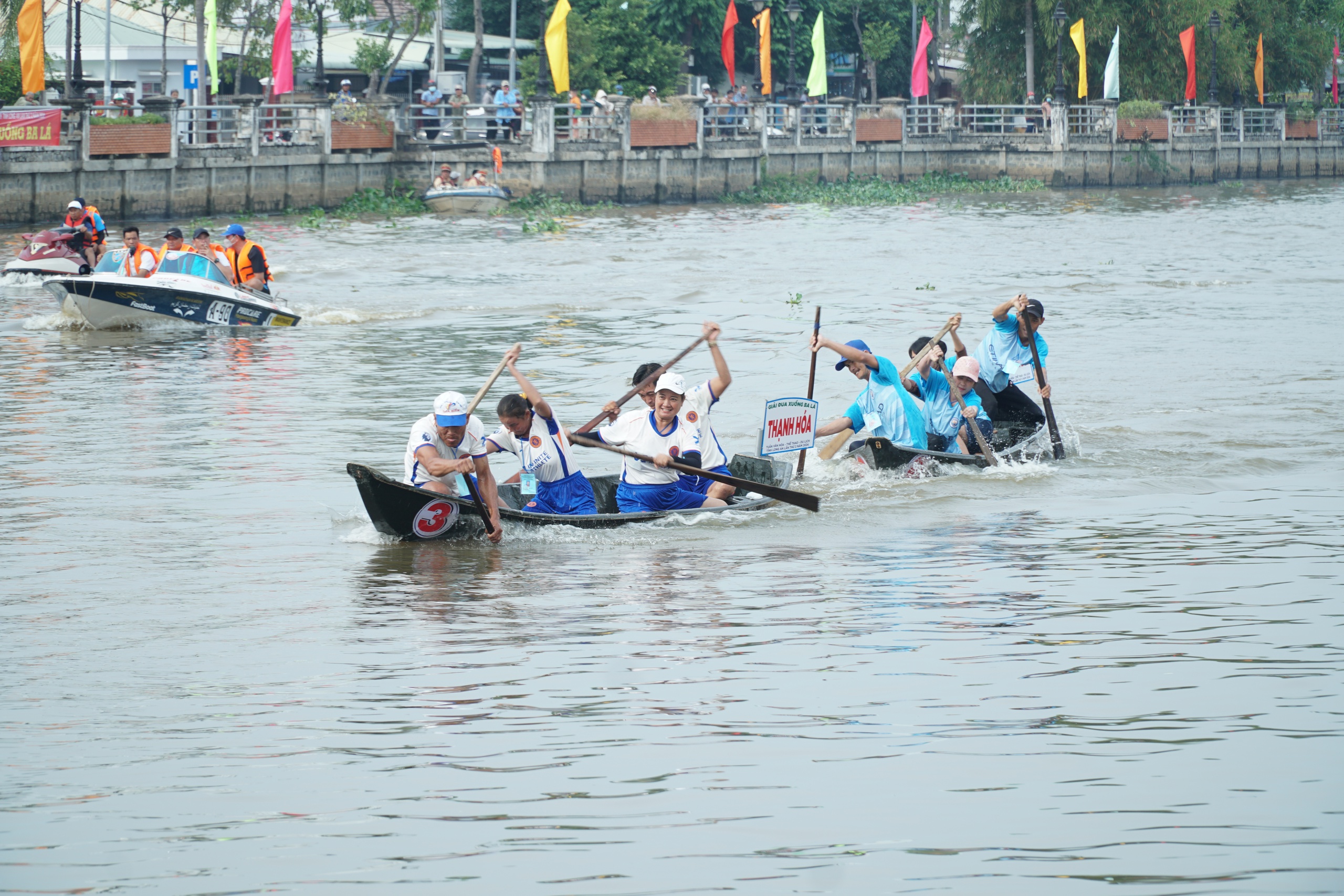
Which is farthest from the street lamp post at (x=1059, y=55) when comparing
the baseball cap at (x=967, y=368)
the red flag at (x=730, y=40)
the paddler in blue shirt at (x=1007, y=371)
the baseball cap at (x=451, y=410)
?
the baseball cap at (x=451, y=410)

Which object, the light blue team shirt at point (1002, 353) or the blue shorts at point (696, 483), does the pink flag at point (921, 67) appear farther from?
the blue shorts at point (696, 483)

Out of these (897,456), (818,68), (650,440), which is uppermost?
(818,68)

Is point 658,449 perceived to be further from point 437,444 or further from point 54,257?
point 54,257

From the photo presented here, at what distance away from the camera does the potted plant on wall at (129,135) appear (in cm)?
3388

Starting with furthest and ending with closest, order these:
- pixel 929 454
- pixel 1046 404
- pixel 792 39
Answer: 1. pixel 792 39
2. pixel 1046 404
3. pixel 929 454

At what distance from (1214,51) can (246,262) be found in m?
45.5

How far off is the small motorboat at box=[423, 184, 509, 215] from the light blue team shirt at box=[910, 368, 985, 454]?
2952 cm

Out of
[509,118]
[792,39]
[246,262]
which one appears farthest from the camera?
[792,39]

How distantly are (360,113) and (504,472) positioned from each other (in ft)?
97.5

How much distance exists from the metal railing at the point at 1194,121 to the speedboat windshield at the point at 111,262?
150 feet

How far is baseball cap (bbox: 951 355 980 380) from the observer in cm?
1300

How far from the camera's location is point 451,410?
10.3 meters

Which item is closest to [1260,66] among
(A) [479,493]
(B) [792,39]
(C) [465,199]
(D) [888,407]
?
(B) [792,39]

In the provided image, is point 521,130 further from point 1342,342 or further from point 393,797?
point 393,797
